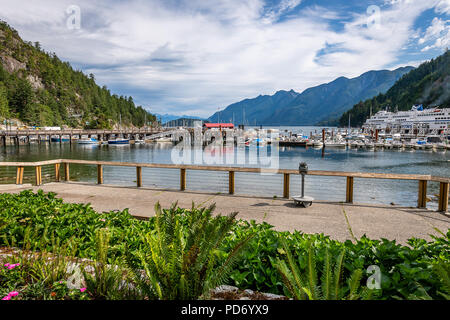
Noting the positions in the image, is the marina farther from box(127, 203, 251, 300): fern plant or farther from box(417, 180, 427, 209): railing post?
box(127, 203, 251, 300): fern plant

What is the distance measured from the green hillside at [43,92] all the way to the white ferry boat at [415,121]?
152245 mm

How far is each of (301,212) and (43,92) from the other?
153579mm

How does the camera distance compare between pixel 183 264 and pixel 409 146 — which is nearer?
pixel 183 264

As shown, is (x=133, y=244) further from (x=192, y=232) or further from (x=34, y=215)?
(x=34, y=215)

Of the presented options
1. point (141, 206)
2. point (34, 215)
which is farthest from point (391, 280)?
point (141, 206)

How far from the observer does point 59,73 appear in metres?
151

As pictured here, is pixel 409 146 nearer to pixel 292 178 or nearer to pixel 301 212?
pixel 292 178

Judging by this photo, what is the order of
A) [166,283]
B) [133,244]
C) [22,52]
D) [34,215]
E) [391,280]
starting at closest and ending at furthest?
1. [166,283]
2. [391,280]
3. [133,244]
4. [34,215]
5. [22,52]

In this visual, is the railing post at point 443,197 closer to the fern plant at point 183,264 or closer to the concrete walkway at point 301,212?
the concrete walkway at point 301,212

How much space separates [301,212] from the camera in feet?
21.9

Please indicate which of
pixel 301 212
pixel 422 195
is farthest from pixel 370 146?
pixel 301 212

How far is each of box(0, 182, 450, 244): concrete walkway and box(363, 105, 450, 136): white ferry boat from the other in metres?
136

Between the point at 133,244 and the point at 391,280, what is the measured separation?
2793 millimetres

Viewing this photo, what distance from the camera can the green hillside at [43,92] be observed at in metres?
111
